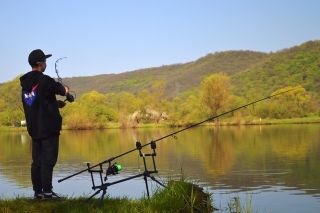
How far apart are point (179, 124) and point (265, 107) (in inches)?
417

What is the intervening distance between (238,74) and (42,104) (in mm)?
99161

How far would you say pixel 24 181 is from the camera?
13.8m

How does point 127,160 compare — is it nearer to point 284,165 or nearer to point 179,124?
point 284,165

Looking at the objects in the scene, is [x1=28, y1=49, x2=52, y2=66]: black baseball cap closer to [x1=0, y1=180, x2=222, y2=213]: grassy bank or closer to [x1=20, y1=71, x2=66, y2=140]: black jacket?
[x1=20, y1=71, x2=66, y2=140]: black jacket

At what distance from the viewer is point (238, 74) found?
103 metres

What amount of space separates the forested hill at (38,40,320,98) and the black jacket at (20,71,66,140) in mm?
65046

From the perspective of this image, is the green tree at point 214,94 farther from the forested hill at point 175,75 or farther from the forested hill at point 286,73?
the forested hill at point 175,75

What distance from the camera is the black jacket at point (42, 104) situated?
5.45m

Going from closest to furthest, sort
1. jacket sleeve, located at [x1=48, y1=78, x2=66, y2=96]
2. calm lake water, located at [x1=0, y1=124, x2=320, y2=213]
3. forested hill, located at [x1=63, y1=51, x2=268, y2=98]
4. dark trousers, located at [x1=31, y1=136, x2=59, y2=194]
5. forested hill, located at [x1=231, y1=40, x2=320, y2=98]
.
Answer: jacket sleeve, located at [x1=48, y1=78, x2=66, y2=96], dark trousers, located at [x1=31, y1=136, x2=59, y2=194], calm lake water, located at [x1=0, y1=124, x2=320, y2=213], forested hill, located at [x1=231, y1=40, x2=320, y2=98], forested hill, located at [x1=63, y1=51, x2=268, y2=98]

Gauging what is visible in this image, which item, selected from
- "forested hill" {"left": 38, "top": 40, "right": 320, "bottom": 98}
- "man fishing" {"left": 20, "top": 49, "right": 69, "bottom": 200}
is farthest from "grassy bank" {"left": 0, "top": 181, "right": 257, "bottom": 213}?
"forested hill" {"left": 38, "top": 40, "right": 320, "bottom": 98}

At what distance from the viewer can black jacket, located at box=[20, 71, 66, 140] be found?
17.9 ft

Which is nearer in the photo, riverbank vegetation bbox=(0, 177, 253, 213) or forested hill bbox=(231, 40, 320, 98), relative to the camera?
riverbank vegetation bbox=(0, 177, 253, 213)

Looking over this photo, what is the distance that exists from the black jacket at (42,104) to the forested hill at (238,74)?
65046mm

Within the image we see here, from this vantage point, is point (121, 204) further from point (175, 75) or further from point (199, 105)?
point (175, 75)
